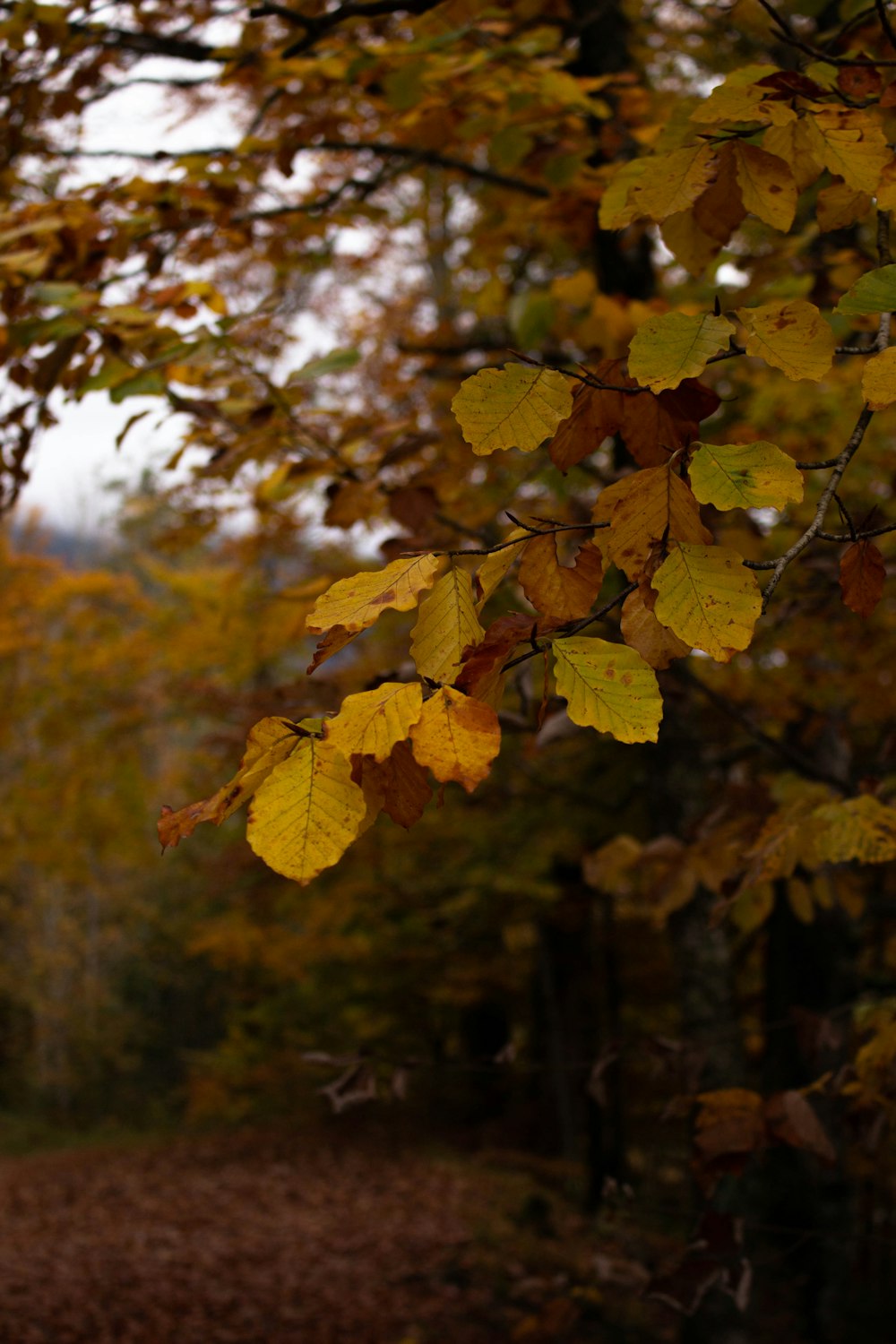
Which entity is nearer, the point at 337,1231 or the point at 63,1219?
the point at 337,1231

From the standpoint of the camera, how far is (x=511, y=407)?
2.66ft

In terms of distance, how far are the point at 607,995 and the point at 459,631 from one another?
9652mm

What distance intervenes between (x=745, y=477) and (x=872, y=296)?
8.0 inches

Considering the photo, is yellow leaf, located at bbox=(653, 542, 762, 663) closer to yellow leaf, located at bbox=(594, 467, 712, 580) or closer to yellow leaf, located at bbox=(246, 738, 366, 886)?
yellow leaf, located at bbox=(594, 467, 712, 580)

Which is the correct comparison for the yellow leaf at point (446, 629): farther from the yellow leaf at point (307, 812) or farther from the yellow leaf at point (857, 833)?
the yellow leaf at point (857, 833)

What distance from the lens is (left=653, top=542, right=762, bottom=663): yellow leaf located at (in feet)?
2.31

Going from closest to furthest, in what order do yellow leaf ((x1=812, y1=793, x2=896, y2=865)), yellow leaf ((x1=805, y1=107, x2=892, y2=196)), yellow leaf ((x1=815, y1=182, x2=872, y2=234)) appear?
yellow leaf ((x1=805, y1=107, x2=892, y2=196)) → yellow leaf ((x1=815, y1=182, x2=872, y2=234)) → yellow leaf ((x1=812, y1=793, x2=896, y2=865))

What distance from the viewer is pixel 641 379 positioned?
30.2 inches

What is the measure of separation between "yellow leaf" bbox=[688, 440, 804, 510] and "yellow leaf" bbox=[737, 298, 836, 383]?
107 millimetres

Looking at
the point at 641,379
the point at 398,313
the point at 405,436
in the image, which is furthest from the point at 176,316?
the point at 398,313

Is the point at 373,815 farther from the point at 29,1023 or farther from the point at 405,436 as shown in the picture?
the point at 29,1023

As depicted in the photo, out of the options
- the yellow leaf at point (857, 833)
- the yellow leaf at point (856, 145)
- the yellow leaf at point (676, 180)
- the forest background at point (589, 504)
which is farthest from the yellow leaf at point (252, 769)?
the yellow leaf at point (857, 833)

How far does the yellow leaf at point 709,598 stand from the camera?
2.31ft

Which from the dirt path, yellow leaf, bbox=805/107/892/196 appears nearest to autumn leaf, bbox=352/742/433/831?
yellow leaf, bbox=805/107/892/196
